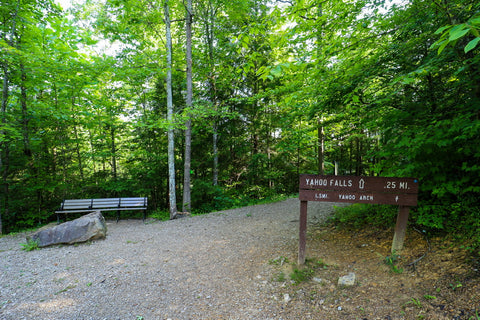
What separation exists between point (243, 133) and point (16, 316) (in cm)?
944

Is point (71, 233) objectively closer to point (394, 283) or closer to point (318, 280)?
point (318, 280)

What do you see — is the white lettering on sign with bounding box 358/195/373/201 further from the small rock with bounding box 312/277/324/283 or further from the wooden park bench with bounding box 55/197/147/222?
the wooden park bench with bounding box 55/197/147/222

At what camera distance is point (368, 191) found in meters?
3.25

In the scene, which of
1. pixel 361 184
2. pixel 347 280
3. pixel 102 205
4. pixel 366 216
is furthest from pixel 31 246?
pixel 366 216

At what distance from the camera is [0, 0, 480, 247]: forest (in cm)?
306

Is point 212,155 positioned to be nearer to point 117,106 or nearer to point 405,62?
point 117,106

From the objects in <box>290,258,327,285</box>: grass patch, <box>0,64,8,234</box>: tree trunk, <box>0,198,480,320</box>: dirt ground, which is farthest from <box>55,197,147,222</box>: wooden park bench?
<box>290,258,327,285</box>: grass patch

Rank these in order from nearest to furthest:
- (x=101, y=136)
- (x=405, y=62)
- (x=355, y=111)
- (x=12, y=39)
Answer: (x=405, y=62) → (x=355, y=111) → (x=12, y=39) → (x=101, y=136)

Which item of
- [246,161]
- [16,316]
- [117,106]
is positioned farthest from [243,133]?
[16,316]

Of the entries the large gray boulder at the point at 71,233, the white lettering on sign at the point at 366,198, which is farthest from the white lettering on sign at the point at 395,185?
the large gray boulder at the point at 71,233

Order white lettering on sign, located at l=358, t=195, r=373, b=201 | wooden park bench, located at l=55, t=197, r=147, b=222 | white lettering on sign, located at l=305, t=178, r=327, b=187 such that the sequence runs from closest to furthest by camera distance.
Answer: white lettering on sign, located at l=358, t=195, r=373, b=201 < white lettering on sign, located at l=305, t=178, r=327, b=187 < wooden park bench, located at l=55, t=197, r=147, b=222

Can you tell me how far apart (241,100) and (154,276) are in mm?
7666

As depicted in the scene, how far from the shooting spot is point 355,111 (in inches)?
174

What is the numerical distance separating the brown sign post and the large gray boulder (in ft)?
18.2
